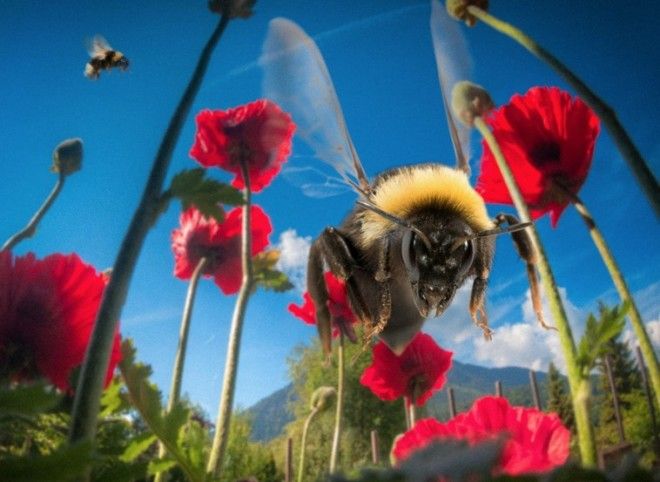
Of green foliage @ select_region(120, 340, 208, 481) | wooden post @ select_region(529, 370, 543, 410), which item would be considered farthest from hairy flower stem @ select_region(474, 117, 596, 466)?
wooden post @ select_region(529, 370, 543, 410)

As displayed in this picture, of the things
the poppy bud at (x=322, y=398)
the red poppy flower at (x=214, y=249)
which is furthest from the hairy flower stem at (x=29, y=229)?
the poppy bud at (x=322, y=398)

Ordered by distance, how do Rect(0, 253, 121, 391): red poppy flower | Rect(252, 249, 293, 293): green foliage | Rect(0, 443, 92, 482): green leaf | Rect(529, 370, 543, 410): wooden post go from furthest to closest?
Rect(529, 370, 543, 410): wooden post < Rect(252, 249, 293, 293): green foliage < Rect(0, 253, 121, 391): red poppy flower < Rect(0, 443, 92, 482): green leaf

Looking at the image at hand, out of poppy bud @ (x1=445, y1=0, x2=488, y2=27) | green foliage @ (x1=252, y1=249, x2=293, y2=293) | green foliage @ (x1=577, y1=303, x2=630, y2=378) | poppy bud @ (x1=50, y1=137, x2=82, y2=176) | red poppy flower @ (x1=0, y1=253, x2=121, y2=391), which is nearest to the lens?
green foliage @ (x1=577, y1=303, x2=630, y2=378)

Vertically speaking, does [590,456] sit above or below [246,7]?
below

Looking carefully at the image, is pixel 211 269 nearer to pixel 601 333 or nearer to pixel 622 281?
pixel 622 281

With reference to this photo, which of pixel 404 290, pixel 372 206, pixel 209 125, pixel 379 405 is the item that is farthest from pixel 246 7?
pixel 379 405

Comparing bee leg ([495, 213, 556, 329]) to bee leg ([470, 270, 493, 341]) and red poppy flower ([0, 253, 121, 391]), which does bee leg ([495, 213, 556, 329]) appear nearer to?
bee leg ([470, 270, 493, 341])

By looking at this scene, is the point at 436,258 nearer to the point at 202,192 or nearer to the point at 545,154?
the point at 202,192
